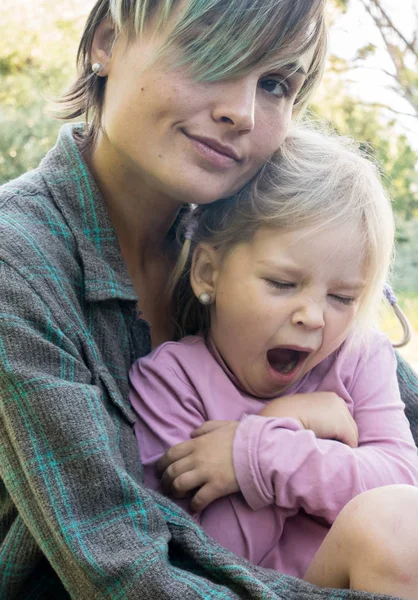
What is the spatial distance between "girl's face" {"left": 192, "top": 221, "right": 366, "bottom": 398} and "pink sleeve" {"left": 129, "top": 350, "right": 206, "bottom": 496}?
0.57ft

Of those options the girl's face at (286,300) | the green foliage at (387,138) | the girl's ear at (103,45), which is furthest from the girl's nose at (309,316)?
the green foliage at (387,138)

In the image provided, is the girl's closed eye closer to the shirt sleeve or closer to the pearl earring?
the pearl earring

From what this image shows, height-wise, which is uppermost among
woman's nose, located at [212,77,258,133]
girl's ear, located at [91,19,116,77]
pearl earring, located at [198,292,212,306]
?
girl's ear, located at [91,19,116,77]

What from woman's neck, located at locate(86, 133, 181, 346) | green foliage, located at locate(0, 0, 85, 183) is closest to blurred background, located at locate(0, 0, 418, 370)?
green foliage, located at locate(0, 0, 85, 183)

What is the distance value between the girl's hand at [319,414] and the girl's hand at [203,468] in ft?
0.50

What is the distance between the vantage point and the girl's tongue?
2088 millimetres

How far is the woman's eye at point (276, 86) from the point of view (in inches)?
79.0

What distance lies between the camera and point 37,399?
1.54m

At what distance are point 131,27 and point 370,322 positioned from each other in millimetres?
1022

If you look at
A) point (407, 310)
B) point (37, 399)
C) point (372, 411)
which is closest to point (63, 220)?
point (37, 399)

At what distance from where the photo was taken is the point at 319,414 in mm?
1992

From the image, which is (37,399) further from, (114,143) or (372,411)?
(372,411)

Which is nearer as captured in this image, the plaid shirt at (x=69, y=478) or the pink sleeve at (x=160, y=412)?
the plaid shirt at (x=69, y=478)

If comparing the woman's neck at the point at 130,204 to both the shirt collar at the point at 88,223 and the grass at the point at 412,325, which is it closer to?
the shirt collar at the point at 88,223
